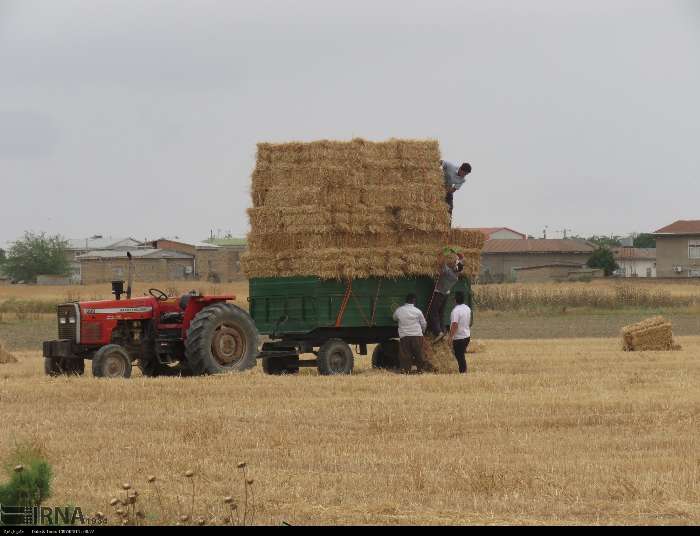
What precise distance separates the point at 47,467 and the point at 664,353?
20.8 meters

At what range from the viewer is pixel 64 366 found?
22797 mm

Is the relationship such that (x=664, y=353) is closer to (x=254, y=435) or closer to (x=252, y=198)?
(x=252, y=198)

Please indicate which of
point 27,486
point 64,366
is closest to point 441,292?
point 64,366

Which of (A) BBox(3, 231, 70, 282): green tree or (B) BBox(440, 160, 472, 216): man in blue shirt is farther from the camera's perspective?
(A) BBox(3, 231, 70, 282): green tree

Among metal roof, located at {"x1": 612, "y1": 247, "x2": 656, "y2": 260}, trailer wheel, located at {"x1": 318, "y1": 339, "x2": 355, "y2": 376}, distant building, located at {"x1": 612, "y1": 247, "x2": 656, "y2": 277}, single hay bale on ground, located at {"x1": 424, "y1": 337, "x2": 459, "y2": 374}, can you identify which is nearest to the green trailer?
trailer wheel, located at {"x1": 318, "y1": 339, "x2": 355, "y2": 376}

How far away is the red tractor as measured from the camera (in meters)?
22.3

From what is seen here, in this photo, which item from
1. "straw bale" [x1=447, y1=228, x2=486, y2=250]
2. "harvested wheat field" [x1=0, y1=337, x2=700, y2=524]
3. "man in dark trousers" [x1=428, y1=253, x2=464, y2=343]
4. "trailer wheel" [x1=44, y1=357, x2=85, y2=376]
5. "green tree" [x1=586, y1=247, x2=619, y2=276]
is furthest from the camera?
"green tree" [x1=586, y1=247, x2=619, y2=276]

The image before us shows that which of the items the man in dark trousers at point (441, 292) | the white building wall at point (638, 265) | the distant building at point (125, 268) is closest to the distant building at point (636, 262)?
the white building wall at point (638, 265)

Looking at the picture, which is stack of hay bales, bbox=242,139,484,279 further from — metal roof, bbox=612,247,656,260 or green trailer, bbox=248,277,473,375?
metal roof, bbox=612,247,656,260

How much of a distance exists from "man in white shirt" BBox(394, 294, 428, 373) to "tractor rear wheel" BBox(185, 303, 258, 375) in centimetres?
252

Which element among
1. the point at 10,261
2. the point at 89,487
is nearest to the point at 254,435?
the point at 89,487

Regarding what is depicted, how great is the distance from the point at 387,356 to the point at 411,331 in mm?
1923

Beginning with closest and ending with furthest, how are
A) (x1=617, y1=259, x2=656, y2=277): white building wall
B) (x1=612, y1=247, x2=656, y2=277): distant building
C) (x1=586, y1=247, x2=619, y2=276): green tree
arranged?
(x1=586, y1=247, x2=619, y2=276): green tree → (x1=612, y1=247, x2=656, y2=277): distant building → (x1=617, y1=259, x2=656, y2=277): white building wall

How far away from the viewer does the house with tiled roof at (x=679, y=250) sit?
318 feet
